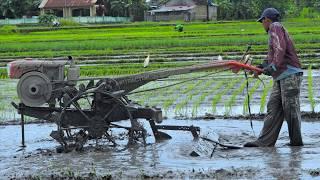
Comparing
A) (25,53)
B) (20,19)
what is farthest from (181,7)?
(25,53)

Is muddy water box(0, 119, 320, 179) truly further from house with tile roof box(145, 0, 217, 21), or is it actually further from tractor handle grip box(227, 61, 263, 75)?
house with tile roof box(145, 0, 217, 21)

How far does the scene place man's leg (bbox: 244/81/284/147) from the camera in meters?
7.24

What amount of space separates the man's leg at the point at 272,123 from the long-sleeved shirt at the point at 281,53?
0.24 m

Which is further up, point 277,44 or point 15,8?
point 277,44

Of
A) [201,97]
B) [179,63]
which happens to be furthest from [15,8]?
[201,97]

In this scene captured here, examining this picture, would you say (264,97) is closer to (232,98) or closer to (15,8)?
(232,98)

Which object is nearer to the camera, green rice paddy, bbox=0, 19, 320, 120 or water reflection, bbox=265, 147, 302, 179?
water reflection, bbox=265, 147, 302, 179

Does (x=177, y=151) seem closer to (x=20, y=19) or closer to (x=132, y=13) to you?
(x=20, y=19)

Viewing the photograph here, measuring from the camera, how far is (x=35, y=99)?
7.45 meters

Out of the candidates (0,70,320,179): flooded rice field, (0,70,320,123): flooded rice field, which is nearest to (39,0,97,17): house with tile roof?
(0,70,320,123): flooded rice field

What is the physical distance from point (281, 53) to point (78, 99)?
2.41 meters

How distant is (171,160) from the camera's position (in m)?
6.57

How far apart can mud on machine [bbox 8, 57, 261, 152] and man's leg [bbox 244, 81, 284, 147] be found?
1.95 ft

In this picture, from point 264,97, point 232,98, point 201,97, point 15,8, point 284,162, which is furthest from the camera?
point 15,8
